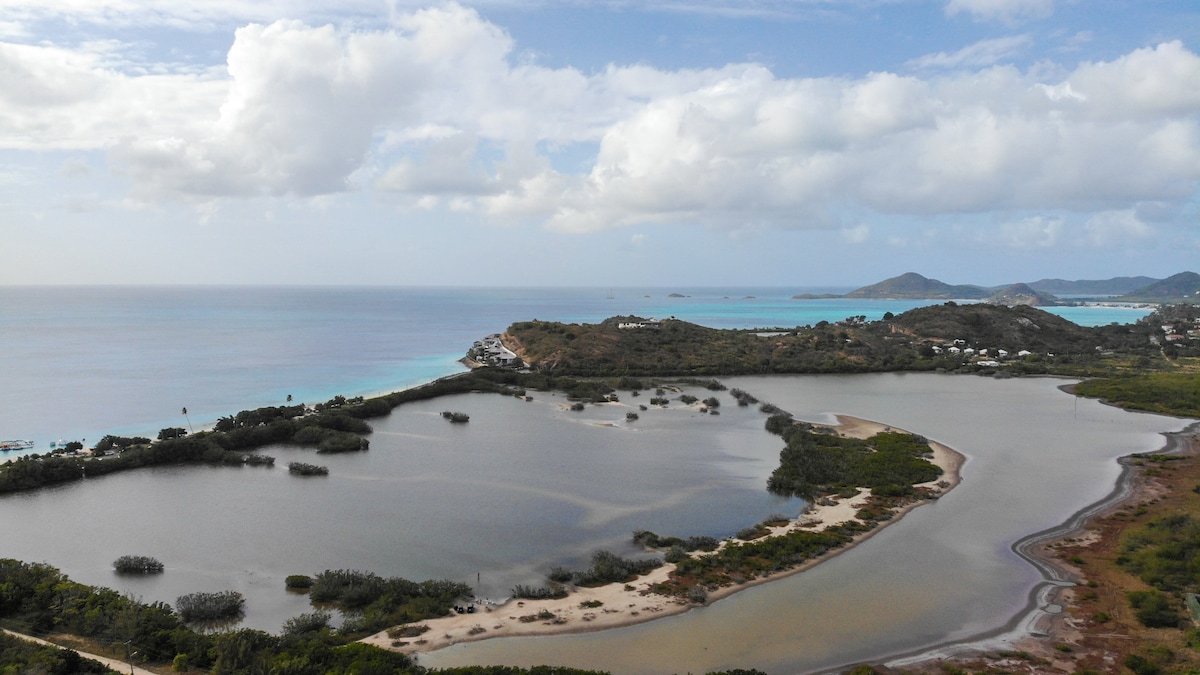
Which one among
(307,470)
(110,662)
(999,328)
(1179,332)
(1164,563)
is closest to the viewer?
(110,662)

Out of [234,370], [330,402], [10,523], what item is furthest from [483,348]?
[10,523]

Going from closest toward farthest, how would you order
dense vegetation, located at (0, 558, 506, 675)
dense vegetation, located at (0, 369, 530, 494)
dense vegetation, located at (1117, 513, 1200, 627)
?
dense vegetation, located at (0, 558, 506, 675) < dense vegetation, located at (1117, 513, 1200, 627) < dense vegetation, located at (0, 369, 530, 494)

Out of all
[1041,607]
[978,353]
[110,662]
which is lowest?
[1041,607]

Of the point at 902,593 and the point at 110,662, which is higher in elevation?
the point at 110,662

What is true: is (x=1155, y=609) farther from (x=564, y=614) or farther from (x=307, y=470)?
(x=307, y=470)

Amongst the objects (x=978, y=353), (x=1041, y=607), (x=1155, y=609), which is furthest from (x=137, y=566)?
(x=978, y=353)

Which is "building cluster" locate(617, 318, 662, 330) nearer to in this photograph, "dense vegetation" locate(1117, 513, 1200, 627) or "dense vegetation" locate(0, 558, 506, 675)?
"dense vegetation" locate(1117, 513, 1200, 627)

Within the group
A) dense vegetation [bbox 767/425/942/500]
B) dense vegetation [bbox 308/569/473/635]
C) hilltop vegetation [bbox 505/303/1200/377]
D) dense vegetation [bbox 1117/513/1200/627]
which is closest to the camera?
dense vegetation [bbox 308/569/473/635]

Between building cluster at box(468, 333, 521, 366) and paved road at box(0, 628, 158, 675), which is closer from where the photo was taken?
paved road at box(0, 628, 158, 675)

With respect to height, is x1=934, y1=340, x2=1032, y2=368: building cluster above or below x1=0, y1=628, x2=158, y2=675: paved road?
above

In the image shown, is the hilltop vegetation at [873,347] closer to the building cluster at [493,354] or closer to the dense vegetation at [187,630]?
the building cluster at [493,354]

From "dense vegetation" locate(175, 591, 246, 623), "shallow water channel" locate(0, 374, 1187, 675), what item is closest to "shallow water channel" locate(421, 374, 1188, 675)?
"shallow water channel" locate(0, 374, 1187, 675)
